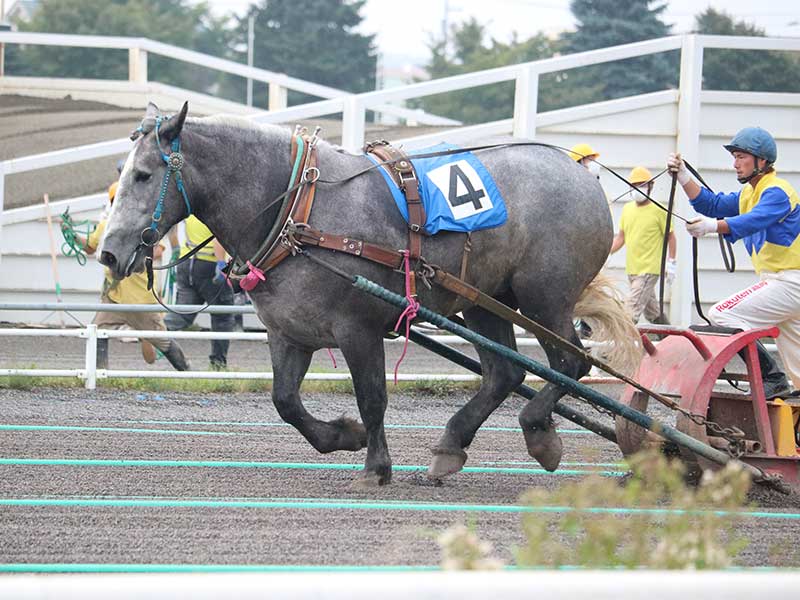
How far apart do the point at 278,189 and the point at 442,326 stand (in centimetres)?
103

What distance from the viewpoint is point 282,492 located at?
6094 millimetres

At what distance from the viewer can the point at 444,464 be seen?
6520 millimetres

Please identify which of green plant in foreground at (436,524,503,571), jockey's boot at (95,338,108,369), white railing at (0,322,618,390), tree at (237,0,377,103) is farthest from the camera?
tree at (237,0,377,103)

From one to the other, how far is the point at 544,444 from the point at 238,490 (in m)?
1.63

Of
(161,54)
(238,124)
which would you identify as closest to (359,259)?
(238,124)

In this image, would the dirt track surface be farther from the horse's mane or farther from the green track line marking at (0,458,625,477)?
the horse's mane

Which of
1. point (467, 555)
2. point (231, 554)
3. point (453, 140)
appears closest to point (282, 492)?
point (231, 554)

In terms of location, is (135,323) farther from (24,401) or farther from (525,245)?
(525,245)

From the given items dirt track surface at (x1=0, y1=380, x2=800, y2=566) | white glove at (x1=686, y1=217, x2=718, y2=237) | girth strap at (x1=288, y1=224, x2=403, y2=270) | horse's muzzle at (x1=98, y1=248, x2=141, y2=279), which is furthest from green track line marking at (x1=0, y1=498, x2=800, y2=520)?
white glove at (x1=686, y1=217, x2=718, y2=237)

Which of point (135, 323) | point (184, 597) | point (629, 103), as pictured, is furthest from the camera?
point (629, 103)

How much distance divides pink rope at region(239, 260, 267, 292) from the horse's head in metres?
0.45

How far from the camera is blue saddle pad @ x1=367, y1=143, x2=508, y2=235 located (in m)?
6.16

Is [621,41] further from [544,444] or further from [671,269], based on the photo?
[544,444]

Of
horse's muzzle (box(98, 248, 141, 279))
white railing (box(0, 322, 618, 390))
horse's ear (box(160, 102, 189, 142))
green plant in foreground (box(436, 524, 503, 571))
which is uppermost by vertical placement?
horse's ear (box(160, 102, 189, 142))
